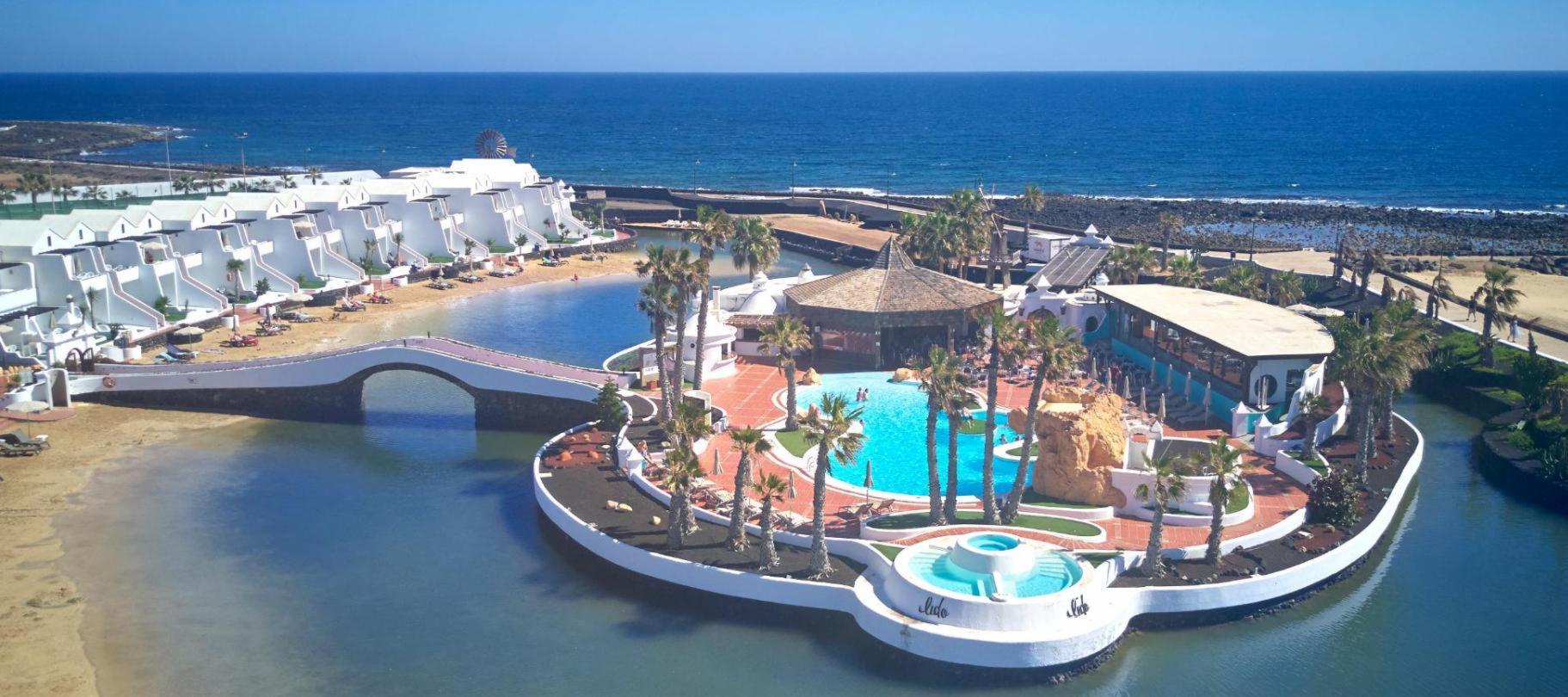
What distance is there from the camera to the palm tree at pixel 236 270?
3132 inches

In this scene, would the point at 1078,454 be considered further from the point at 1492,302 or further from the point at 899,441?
the point at 1492,302

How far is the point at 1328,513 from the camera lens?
43406 mm

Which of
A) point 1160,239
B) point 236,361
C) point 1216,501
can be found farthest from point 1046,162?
point 1216,501

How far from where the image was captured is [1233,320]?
192ft

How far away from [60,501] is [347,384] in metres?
13.9

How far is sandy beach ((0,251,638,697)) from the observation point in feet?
121

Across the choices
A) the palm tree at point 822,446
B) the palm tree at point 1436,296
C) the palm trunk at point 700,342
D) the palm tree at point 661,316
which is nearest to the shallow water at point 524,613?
the palm tree at point 822,446

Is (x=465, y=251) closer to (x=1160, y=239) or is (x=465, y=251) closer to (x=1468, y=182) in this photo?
(x=1160, y=239)

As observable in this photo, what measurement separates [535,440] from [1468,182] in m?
136

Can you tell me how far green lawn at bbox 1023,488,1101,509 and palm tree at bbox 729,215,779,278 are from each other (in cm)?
3111

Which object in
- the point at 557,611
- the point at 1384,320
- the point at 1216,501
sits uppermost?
the point at 1384,320

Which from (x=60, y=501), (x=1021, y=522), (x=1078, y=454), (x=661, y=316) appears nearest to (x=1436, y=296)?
(x=1078, y=454)

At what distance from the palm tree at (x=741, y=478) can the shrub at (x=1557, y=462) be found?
3064 cm

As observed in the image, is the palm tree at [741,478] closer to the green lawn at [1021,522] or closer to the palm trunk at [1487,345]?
the green lawn at [1021,522]
